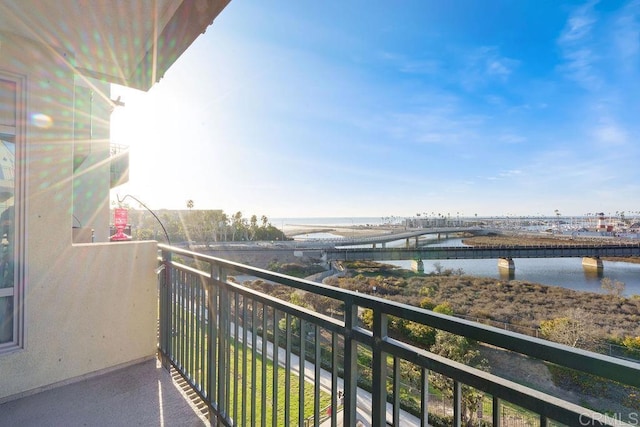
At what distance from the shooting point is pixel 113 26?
211 cm

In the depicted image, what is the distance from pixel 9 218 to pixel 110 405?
1.40m

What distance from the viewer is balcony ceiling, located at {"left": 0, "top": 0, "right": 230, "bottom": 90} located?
190 centimetres

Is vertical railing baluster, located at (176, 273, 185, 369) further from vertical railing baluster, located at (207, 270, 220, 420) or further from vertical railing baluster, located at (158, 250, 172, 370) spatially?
vertical railing baluster, located at (207, 270, 220, 420)

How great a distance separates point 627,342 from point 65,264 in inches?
663

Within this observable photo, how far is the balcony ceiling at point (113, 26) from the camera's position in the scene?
6.22 feet

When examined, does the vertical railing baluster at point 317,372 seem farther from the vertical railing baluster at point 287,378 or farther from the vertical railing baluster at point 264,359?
the vertical railing baluster at point 264,359

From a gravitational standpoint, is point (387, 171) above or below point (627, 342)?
above

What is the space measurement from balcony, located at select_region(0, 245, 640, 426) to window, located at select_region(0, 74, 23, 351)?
51 cm

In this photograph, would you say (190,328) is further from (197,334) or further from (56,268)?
(56,268)

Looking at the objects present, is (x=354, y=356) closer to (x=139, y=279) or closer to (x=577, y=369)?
(x=577, y=369)

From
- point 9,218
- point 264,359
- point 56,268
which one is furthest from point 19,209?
point 264,359

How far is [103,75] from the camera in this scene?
2.88m

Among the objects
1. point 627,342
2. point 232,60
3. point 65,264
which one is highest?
point 232,60

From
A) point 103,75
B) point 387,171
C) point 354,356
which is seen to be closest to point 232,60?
point 103,75
